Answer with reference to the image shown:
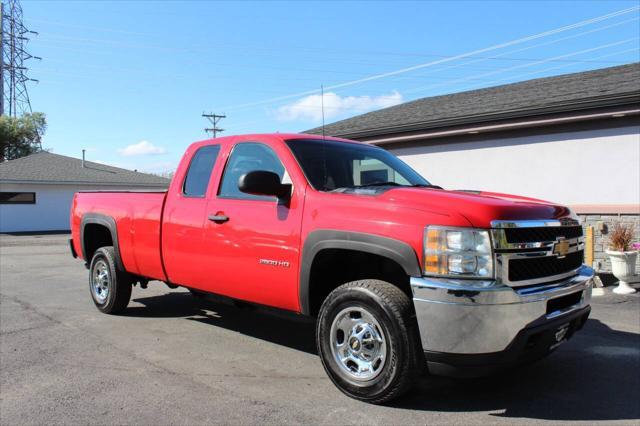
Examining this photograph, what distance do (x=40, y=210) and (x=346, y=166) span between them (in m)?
27.9

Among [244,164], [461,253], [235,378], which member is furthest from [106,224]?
[461,253]

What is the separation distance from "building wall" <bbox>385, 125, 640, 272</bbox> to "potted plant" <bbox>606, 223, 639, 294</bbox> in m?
0.91

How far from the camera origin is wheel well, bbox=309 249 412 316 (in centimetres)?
404

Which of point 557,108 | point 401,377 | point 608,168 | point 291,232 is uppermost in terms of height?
point 557,108

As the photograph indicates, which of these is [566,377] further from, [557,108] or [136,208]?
[557,108]

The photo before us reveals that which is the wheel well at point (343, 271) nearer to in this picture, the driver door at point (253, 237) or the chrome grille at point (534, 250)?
the driver door at point (253, 237)

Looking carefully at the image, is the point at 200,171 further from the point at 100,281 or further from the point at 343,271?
the point at 100,281

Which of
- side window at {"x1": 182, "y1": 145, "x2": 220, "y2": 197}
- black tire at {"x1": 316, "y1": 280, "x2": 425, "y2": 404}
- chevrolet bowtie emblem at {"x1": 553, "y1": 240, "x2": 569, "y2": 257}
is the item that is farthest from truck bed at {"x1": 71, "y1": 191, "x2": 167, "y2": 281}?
chevrolet bowtie emblem at {"x1": 553, "y1": 240, "x2": 569, "y2": 257}

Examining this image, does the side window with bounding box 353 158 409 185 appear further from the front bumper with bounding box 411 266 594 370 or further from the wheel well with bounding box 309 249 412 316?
the front bumper with bounding box 411 266 594 370

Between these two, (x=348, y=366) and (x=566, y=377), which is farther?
(x=566, y=377)

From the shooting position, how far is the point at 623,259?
26.3 feet

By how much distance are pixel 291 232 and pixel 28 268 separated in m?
9.90

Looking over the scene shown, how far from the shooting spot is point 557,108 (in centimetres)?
982

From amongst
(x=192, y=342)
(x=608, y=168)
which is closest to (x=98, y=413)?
(x=192, y=342)
